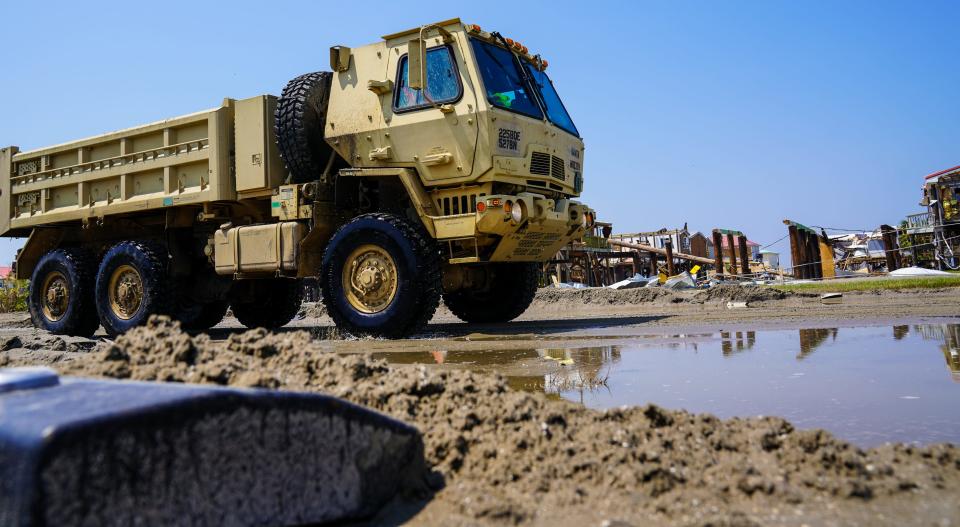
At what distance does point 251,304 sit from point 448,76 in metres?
5.21

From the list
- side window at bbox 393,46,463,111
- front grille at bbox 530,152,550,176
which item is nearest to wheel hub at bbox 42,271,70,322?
side window at bbox 393,46,463,111

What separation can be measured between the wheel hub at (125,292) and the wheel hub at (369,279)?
11.2 feet

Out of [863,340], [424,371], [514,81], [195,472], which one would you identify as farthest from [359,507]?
[514,81]

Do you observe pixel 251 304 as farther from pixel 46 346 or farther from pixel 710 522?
pixel 710 522

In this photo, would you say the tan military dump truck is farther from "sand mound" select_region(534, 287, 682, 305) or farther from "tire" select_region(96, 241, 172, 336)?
"sand mound" select_region(534, 287, 682, 305)

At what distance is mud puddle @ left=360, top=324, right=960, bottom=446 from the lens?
8.86 ft

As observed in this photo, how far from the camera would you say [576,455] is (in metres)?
2.05

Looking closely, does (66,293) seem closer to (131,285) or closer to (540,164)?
(131,285)

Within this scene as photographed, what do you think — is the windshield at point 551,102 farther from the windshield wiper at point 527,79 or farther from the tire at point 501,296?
the tire at point 501,296

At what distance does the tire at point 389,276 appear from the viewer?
23.0 ft

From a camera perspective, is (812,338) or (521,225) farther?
(521,225)

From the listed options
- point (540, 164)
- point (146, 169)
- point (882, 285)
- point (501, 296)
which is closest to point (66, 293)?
point (146, 169)

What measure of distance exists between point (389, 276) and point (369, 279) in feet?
0.70

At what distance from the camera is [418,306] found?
7082 mm
